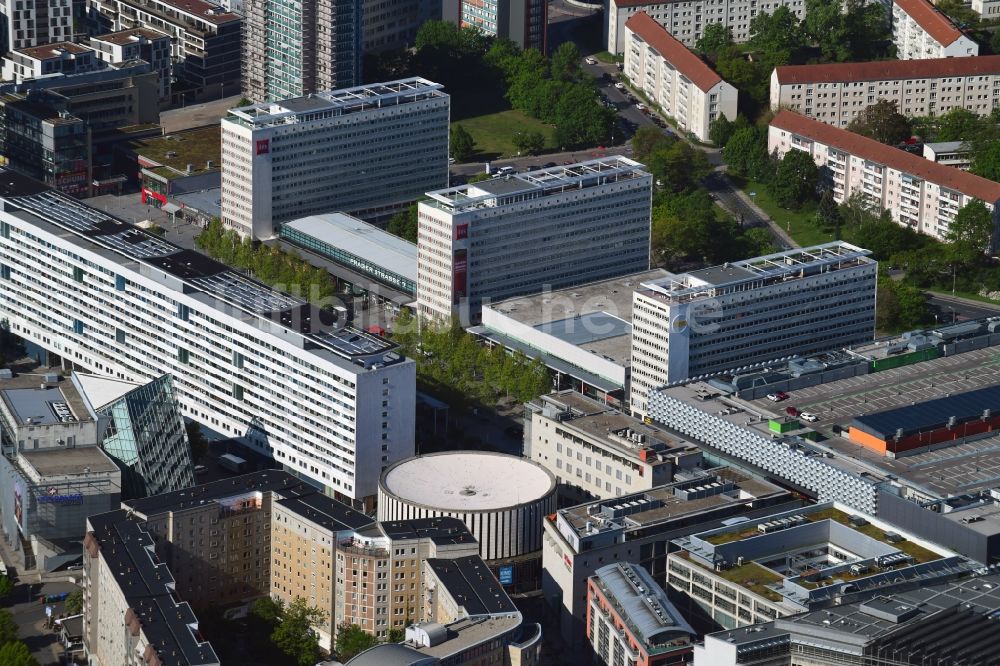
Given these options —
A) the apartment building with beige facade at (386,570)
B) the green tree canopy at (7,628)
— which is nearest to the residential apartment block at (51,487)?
the green tree canopy at (7,628)

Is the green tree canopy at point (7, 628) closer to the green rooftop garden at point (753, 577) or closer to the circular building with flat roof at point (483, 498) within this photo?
the circular building with flat roof at point (483, 498)

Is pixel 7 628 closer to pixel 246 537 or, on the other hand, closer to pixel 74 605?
pixel 74 605

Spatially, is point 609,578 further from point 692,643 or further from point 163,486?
point 163,486

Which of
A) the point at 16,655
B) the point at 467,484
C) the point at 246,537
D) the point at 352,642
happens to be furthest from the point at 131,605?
the point at 467,484

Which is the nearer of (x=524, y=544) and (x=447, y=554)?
(x=447, y=554)

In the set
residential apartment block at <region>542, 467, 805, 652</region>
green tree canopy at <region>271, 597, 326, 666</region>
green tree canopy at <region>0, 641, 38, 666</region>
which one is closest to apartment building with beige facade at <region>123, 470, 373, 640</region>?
green tree canopy at <region>271, 597, 326, 666</region>

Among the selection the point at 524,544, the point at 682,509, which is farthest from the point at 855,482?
the point at 524,544
